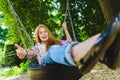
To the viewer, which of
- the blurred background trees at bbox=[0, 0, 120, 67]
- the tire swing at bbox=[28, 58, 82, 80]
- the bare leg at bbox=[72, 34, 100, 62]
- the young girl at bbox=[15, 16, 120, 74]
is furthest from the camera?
the blurred background trees at bbox=[0, 0, 120, 67]

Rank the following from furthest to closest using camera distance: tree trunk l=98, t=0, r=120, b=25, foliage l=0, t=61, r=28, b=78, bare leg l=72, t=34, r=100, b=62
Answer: foliage l=0, t=61, r=28, b=78, tree trunk l=98, t=0, r=120, b=25, bare leg l=72, t=34, r=100, b=62

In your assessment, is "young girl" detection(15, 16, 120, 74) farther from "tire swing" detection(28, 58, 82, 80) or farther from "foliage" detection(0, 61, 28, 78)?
"foliage" detection(0, 61, 28, 78)

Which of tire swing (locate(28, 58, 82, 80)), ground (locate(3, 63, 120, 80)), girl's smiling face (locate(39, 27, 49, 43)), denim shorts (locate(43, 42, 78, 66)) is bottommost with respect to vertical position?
ground (locate(3, 63, 120, 80))

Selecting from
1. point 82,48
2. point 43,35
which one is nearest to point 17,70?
point 43,35

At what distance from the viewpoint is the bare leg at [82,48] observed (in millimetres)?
1551

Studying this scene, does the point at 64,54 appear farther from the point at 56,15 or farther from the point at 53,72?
the point at 56,15

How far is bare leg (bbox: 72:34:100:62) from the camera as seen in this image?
61.1 inches

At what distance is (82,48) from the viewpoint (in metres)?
1.59

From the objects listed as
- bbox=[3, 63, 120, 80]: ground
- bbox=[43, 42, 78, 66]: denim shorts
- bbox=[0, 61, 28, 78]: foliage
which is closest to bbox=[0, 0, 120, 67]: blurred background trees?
bbox=[0, 61, 28, 78]: foliage

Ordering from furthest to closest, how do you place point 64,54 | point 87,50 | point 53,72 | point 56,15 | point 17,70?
point 17,70 < point 56,15 < point 53,72 < point 64,54 < point 87,50

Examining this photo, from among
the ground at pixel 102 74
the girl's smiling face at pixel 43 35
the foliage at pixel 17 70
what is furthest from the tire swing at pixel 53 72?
the foliage at pixel 17 70

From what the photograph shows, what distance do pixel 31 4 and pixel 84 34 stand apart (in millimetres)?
1091

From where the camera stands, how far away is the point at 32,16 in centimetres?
581

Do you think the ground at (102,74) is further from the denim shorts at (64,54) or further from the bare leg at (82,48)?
the bare leg at (82,48)
